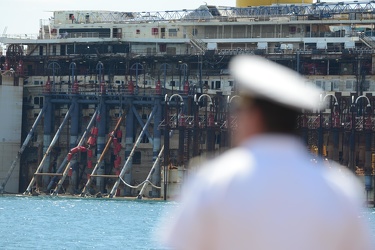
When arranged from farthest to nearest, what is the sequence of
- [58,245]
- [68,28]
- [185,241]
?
[68,28] < [58,245] < [185,241]

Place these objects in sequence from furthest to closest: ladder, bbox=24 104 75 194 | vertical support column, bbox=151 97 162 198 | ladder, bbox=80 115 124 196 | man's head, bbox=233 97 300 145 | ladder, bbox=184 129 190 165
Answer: ladder, bbox=24 104 75 194 → vertical support column, bbox=151 97 162 198 → ladder, bbox=80 115 124 196 → ladder, bbox=184 129 190 165 → man's head, bbox=233 97 300 145

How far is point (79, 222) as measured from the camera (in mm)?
74188

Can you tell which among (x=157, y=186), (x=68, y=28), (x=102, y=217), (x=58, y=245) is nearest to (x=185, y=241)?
(x=58, y=245)

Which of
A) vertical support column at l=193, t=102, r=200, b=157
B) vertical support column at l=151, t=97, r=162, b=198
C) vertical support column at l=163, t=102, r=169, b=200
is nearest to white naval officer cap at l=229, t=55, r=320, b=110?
vertical support column at l=163, t=102, r=169, b=200

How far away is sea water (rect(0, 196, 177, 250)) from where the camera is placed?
58.3 meters

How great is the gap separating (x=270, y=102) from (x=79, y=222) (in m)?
66.7

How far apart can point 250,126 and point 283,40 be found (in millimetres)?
105661

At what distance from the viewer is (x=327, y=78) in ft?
358

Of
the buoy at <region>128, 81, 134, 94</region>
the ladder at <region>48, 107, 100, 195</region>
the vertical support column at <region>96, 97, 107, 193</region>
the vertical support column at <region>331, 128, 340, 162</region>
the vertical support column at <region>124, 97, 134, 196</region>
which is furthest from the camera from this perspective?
the buoy at <region>128, 81, 134, 94</region>

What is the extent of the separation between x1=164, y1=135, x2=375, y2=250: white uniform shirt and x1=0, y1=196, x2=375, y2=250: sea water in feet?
143

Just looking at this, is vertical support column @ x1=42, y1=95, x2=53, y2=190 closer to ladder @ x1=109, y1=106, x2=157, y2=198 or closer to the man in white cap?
ladder @ x1=109, y1=106, x2=157, y2=198

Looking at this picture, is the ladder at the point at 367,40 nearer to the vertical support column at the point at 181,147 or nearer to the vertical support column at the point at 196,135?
the vertical support column at the point at 196,135

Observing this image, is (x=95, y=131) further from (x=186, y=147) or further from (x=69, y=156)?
(x=186, y=147)

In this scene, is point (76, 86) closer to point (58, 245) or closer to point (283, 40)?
point (283, 40)
